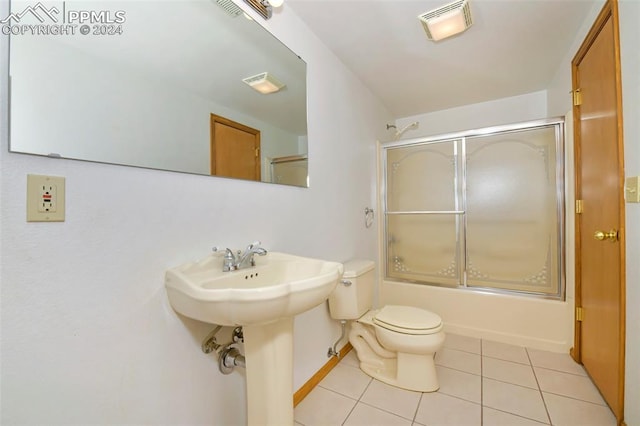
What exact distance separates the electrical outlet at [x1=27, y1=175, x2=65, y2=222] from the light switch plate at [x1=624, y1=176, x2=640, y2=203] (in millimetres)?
1999

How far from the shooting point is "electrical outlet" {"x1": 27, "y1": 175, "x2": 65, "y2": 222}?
653 millimetres

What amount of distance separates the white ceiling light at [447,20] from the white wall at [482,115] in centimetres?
141

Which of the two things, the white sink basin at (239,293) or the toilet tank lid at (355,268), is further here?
the toilet tank lid at (355,268)

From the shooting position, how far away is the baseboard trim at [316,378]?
1.51m

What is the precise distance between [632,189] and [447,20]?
1.28 metres

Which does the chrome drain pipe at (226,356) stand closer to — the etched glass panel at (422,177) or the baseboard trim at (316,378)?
the baseboard trim at (316,378)

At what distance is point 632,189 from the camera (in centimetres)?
112

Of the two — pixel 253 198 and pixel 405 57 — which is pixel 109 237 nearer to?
pixel 253 198

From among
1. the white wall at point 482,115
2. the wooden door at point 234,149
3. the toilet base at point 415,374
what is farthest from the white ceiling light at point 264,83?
the white wall at point 482,115

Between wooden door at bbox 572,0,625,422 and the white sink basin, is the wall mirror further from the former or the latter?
wooden door at bbox 572,0,625,422

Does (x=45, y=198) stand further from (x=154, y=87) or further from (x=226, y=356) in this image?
(x=226, y=356)

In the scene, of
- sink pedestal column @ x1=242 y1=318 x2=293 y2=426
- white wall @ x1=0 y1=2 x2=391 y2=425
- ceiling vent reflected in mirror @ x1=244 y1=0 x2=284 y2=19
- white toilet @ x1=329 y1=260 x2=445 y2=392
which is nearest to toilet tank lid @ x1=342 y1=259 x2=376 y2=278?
white toilet @ x1=329 y1=260 x2=445 y2=392

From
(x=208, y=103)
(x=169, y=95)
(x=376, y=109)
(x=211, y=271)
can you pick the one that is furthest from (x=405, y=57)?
(x=211, y=271)

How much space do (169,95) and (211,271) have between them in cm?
68
